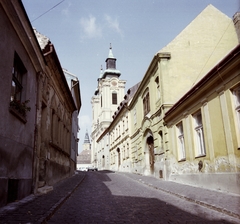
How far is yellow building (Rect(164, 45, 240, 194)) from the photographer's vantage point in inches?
332

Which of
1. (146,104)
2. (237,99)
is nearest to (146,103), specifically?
(146,104)

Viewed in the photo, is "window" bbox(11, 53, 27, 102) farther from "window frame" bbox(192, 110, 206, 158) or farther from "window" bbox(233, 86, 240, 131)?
"window frame" bbox(192, 110, 206, 158)

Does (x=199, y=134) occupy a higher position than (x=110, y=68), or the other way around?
(x=110, y=68)

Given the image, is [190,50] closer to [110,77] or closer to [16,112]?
[16,112]

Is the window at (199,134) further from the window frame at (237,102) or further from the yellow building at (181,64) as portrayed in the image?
the yellow building at (181,64)

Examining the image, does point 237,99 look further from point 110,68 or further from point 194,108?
point 110,68

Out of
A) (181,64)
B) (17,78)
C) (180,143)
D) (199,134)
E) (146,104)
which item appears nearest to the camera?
(17,78)

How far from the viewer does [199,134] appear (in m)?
11.6

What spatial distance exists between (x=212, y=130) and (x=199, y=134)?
1.65 metres

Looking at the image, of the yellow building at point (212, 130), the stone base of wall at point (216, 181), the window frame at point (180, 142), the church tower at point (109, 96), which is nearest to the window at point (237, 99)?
the yellow building at point (212, 130)

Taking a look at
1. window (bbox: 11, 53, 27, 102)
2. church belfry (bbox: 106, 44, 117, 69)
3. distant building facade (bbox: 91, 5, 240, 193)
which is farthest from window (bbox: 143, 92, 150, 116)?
church belfry (bbox: 106, 44, 117, 69)

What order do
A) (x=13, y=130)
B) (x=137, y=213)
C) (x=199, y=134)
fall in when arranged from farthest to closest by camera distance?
(x=199, y=134)
(x=13, y=130)
(x=137, y=213)

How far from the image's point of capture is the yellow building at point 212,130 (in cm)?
842

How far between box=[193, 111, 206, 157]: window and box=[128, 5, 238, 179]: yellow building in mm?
3179
